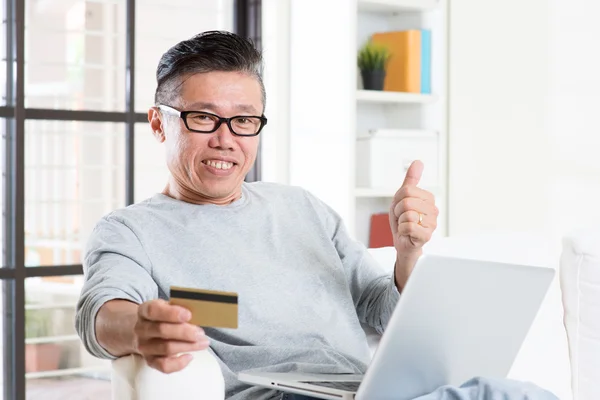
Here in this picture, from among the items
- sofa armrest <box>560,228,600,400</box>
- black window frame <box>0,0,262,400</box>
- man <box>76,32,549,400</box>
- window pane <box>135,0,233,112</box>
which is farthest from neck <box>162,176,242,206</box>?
window pane <box>135,0,233,112</box>

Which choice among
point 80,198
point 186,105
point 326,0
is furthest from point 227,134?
point 80,198

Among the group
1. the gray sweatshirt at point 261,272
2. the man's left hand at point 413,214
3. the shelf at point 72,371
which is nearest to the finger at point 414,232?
the man's left hand at point 413,214

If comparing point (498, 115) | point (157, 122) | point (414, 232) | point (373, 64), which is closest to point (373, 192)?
point (373, 64)

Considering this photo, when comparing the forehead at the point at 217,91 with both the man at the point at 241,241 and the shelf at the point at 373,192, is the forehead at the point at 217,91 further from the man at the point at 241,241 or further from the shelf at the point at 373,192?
the shelf at the point at 373,192

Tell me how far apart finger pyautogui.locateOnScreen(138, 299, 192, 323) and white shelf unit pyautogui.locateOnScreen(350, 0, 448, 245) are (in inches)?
90.2

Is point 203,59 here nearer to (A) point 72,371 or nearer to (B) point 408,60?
(B) point 408,60

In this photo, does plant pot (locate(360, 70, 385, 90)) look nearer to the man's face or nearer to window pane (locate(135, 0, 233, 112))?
window pane (locate(135, 0, 233, 112))

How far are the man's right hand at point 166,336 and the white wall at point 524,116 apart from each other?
2516mm

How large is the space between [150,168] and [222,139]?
243cm

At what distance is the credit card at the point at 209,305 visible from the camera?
1302 millimetres

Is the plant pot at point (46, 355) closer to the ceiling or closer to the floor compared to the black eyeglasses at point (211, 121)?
closer to the floor

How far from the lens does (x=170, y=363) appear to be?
1420mm

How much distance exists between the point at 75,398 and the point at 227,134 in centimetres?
222

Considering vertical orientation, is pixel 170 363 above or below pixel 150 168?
below
